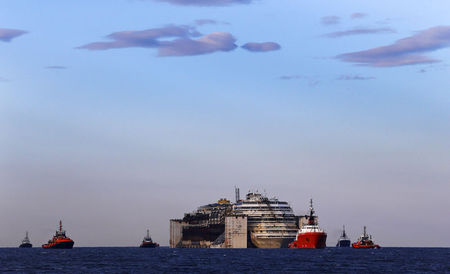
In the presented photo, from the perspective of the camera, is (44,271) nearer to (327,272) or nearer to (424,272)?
(327,272)

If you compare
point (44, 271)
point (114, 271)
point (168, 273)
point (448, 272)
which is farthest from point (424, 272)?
point (44, 271)

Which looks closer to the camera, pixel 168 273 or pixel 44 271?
pixel 168 273

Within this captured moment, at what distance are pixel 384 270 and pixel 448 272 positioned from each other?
10.9m

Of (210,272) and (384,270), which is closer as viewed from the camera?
(210,272)

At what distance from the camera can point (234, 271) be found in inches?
4902

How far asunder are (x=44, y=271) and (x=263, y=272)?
39.7 metres

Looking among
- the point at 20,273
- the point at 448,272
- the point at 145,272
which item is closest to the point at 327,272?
the point at 448,272

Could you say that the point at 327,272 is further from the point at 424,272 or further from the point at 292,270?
the point at 424,272

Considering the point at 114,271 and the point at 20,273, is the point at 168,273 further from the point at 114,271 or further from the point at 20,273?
the point at 20,273

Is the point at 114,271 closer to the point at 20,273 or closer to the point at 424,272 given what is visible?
the point at 20,273

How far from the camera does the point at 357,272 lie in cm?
12456

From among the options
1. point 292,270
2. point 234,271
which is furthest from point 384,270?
point 234,271

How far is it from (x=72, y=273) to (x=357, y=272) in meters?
47.5

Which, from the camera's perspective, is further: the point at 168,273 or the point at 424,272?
the point at 424,272
